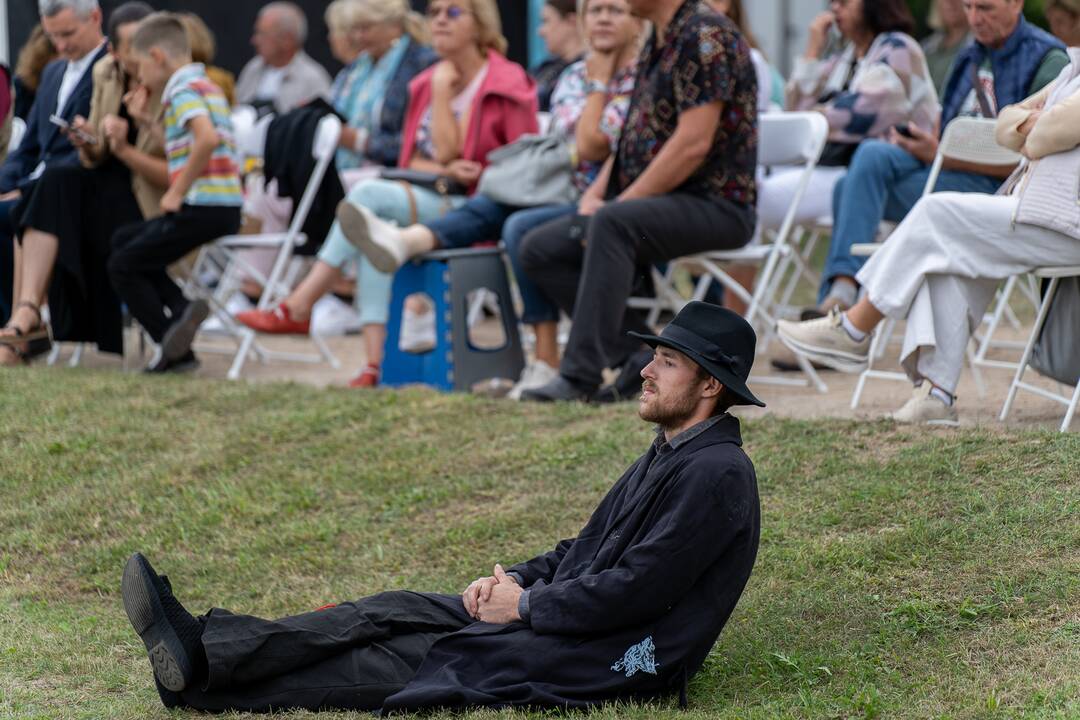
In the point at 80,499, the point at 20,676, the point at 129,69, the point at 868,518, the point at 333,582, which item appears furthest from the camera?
the point at 129,69

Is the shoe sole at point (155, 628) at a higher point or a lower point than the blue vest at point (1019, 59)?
lower

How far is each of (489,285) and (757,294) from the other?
134 cm

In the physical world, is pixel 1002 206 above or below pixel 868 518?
above

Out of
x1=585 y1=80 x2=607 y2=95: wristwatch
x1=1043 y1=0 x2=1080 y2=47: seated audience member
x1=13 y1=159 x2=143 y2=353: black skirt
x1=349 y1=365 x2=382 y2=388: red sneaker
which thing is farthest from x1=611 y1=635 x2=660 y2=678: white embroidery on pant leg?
x1=13 y1=159 x2=143 y2=353: black skirt

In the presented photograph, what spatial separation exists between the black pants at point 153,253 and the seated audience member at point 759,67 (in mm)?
2923

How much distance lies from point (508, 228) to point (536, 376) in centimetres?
72

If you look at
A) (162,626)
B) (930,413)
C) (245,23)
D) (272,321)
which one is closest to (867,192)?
(930,413)

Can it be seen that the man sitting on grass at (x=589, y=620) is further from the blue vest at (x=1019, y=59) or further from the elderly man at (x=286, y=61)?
the elderly man at (x=286, y=61)

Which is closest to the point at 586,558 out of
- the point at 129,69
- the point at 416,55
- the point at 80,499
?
the point at 80,499

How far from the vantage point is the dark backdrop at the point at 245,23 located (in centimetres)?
1324

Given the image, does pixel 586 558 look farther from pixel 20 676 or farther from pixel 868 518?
pixel 20 676

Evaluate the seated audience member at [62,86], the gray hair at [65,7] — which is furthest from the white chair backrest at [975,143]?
the gray hair at [65,7]

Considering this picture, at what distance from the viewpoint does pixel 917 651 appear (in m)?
4.16

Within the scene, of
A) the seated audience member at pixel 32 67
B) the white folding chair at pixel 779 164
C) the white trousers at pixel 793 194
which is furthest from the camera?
the seated audience member at pixel 32 67
